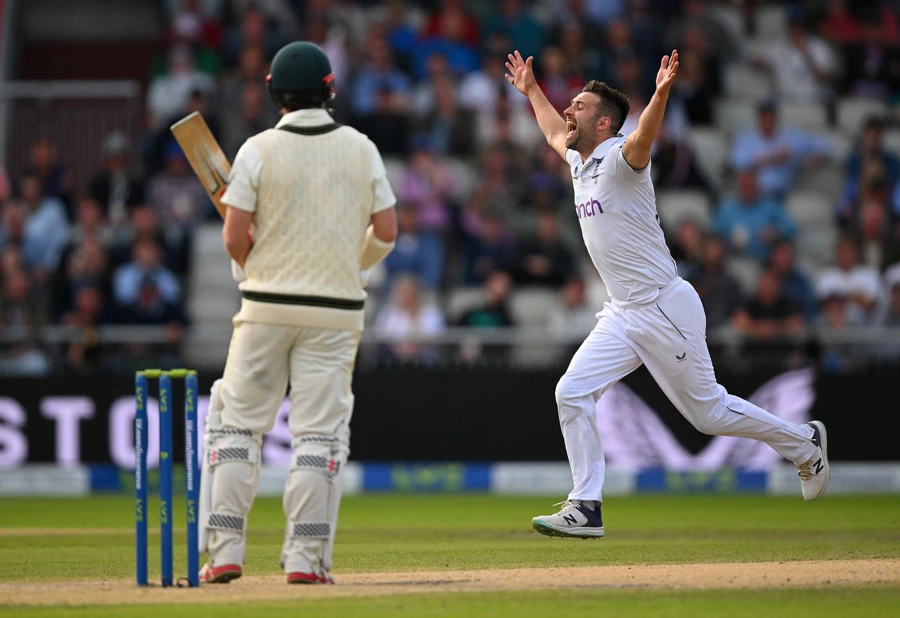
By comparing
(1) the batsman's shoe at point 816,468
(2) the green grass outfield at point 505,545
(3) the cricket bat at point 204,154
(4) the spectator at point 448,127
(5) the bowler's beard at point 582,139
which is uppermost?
(4) the spectator at point 448,127

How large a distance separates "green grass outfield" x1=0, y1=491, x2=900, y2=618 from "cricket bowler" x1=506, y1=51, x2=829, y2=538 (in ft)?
2.09

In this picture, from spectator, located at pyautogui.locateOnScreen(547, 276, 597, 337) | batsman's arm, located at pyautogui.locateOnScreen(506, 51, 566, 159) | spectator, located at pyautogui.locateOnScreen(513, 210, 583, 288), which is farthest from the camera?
spectator, located at pyautogui.locateOnScreen(513, 210, 583, 288)

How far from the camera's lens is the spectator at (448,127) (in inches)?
599

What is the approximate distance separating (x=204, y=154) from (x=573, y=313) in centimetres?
732

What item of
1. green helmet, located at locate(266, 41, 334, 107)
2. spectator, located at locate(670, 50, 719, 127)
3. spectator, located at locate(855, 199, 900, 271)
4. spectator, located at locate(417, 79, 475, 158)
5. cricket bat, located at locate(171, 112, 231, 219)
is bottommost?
spectator, located at locate(855, 199, 900, 271)

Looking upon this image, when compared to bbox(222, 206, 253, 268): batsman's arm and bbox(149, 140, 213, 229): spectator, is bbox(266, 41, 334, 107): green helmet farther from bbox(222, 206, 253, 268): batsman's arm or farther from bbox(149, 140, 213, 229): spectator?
bbox(149, 140, 213, 229): spectator

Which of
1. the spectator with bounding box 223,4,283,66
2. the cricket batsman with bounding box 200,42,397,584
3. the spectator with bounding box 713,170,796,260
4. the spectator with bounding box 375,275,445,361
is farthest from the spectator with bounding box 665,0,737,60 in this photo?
the cricket batsman with bounding box 200,42,397,584

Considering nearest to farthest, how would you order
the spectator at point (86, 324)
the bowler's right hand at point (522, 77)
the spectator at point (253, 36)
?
1. the bowler's right hand at point (522, 77)
2. the spectator at point (86, 324)
3. the spectator at point (253, 36)

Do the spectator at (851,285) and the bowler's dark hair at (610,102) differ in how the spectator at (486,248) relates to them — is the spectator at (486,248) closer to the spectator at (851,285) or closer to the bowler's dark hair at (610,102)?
the spectator at (851,285)

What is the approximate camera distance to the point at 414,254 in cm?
1405

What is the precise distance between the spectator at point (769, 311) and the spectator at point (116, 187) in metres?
6.07

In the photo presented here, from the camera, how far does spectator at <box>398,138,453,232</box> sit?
14.3 m

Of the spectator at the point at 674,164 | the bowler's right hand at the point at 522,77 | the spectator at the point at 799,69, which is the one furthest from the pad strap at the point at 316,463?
the spectator at the point at 799,69

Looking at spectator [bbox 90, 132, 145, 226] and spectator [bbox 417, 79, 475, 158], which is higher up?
spectator [bbox 417, 79, 475, 158]
